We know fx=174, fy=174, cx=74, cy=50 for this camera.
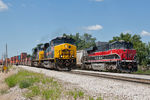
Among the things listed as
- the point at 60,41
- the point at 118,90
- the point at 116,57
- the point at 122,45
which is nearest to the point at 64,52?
the point at 60,41

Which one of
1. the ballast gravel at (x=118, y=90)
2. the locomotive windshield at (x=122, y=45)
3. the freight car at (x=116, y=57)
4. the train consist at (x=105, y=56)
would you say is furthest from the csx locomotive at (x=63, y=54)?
the ballast gravel at (x=118, y=90)

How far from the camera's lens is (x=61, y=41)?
18250 millimetres

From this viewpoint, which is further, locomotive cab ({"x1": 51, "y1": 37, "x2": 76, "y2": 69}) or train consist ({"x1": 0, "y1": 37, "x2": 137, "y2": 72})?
locomotive cab ({"x1": 51, "y1": 37, "x2": 76, "y2": 69})

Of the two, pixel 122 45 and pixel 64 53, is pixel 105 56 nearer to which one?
pixel 122 45

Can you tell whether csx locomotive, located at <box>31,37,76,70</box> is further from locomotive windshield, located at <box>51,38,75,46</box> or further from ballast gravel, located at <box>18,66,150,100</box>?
ballast gravel, located at <box>18,66,150,100</box>

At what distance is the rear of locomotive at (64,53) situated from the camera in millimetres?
17406

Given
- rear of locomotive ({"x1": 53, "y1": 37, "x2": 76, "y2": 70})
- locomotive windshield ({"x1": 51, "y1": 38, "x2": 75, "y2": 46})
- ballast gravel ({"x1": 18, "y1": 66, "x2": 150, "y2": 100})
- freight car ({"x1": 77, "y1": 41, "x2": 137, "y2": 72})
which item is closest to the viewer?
ballast gravel ({"x1": 18, "y1": 66, "x2": 150, "y2": 100})

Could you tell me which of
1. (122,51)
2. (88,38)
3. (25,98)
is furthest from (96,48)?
(88,38)

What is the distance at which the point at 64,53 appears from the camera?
17.6 metres

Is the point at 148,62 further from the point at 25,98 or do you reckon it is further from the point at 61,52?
the point at 25,98

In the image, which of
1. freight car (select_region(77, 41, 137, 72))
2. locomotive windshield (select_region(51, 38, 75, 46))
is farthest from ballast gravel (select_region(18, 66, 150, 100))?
locomotive windshield (select_region(51, 38, 75, 46))

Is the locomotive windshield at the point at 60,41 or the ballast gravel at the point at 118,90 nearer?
the ballast gravel at the point at 118,90

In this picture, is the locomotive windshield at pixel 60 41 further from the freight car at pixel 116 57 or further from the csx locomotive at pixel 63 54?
the freight car at pixel 116 57

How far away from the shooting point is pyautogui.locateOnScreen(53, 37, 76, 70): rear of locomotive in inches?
685
